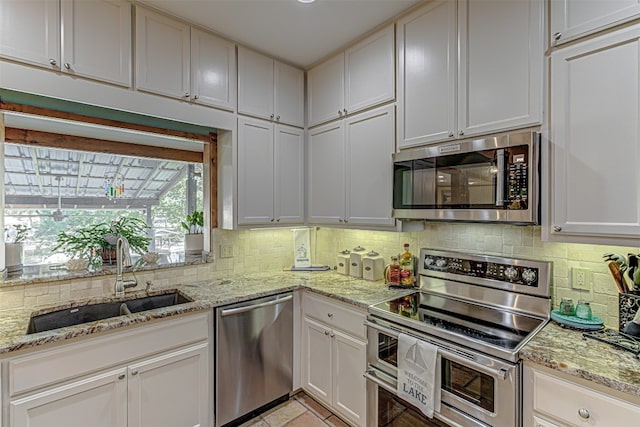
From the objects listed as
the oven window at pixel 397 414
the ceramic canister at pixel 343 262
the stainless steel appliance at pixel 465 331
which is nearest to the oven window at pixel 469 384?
the stainless steel appliance at pixel 465 331

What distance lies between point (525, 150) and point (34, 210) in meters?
3.19

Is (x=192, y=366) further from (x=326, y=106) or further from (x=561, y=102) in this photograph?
(x=561, y=102)

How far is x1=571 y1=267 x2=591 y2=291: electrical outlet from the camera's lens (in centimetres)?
162

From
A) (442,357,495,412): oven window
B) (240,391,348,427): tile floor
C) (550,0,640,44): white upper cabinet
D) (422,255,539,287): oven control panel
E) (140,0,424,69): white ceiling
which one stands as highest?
(140,0,424,69): white ceiling

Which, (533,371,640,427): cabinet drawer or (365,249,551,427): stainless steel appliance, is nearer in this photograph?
(533,371,640,427): cabinet drawer

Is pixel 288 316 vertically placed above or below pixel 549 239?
below

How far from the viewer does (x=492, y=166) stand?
1630 mm

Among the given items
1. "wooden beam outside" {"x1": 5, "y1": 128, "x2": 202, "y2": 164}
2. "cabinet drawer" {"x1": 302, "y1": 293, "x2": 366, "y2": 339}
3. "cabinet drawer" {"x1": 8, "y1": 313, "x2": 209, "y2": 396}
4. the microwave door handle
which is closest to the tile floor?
"cabinet drawer" {"x1": 302, "y1": 293, "x2": 366, "y2": 339}

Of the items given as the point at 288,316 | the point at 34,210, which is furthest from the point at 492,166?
the point at 34,210

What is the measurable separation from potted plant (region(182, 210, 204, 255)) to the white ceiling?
1.49 meters

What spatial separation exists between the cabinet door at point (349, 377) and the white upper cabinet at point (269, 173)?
1.08 meters

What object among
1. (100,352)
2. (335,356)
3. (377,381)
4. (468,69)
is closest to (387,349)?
(377,381)

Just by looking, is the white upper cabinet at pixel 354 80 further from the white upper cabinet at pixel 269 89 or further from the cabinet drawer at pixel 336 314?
the cabinet drawer at pixel 336 314

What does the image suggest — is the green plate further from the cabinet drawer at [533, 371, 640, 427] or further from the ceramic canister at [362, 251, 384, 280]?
the ceramic canister at [362, 251, 384, 280]
